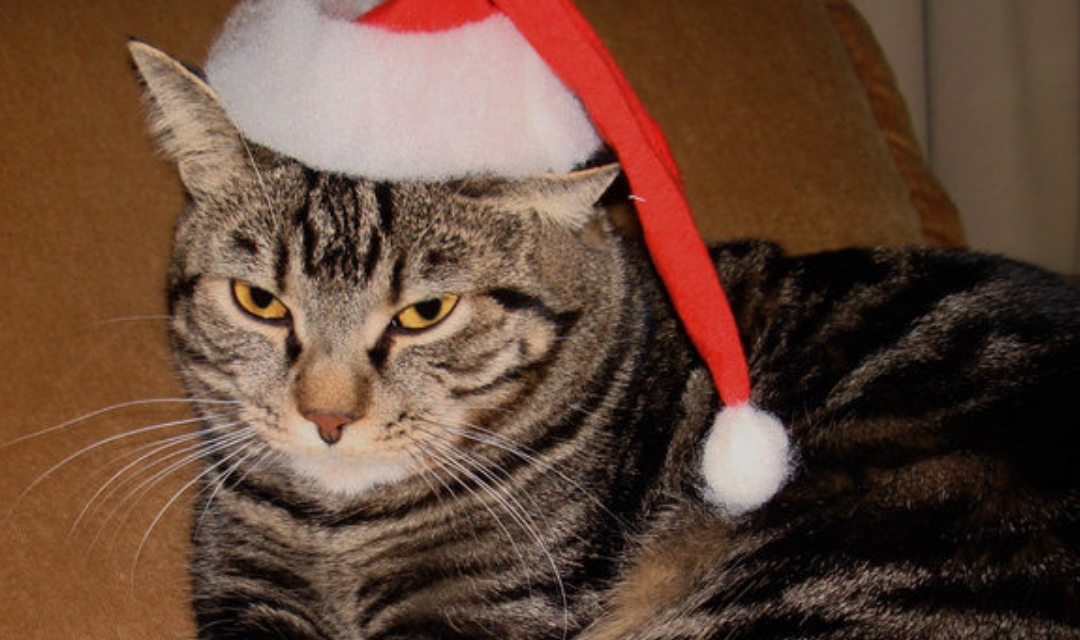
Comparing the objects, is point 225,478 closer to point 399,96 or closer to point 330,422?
point 330,422

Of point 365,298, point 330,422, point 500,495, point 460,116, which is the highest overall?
point 460,116

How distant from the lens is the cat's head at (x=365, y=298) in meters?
0.99

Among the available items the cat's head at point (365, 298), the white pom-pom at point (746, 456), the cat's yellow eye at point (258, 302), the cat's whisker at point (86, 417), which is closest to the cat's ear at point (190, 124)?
the cat's head at point (365, 298)

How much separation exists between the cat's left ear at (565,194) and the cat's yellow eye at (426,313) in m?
0.11

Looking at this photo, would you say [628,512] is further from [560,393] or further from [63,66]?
[63,66]

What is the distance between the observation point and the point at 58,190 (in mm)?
1174

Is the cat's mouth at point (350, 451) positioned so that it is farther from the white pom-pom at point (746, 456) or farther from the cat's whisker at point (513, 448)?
the white pom-pom at point (746, 456)

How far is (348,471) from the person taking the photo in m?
1.07

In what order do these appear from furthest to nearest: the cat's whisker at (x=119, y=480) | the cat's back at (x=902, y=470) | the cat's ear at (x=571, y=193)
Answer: the cat's whisker at (x=119, y=480)
the cat's ear at (x=571, y=193)
the cat's back at (x=902, y=470)

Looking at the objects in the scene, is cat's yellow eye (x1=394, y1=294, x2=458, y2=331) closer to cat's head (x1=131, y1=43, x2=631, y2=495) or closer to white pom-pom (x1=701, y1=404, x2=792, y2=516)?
cat's head (x1=131, y1=43, x2=631, y2=495)

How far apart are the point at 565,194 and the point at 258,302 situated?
317 millimetres

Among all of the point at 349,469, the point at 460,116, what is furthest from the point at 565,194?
the point at 349,469

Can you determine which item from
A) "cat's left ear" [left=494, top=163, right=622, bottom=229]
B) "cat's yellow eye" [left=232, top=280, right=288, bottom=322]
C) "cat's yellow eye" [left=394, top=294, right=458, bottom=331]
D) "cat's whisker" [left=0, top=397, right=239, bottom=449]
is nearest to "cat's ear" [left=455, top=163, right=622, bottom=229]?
"cat's left ear" [left=494, top=163, right=622, bottom=229]

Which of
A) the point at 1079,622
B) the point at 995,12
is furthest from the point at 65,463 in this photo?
the point at 995,12
